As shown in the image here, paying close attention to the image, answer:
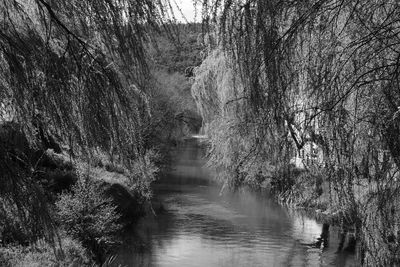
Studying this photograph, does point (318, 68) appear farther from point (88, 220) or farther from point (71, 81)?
point (88, 220)

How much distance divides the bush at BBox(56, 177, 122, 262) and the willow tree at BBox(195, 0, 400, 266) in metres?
11.1

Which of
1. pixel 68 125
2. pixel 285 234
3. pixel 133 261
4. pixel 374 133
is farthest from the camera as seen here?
pixel 285 234

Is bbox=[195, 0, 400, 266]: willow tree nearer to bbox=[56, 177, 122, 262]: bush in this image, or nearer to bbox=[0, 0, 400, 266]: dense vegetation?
bbox=[0, 0, 400, 266]: dense vegetation

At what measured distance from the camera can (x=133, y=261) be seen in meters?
13.5

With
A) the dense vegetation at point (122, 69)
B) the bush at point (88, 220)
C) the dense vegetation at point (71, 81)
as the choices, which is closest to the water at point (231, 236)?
the bush at point (88, 220)

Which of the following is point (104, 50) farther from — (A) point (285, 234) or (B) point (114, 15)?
(A) point (285, 234)

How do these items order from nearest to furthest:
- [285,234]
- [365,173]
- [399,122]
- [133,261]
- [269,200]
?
[399,122]
[365,173]
[133,261]
[285,234]
[269,200]

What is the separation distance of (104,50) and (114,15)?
167 millimetres

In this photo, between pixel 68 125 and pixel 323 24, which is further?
pixel 323 24

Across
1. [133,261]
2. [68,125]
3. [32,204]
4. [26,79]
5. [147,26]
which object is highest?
[147,26]

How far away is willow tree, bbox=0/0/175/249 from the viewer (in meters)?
2.27

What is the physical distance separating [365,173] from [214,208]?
51.4 feet

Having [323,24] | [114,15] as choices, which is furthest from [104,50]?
[323,24]

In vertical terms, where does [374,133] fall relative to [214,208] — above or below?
above
